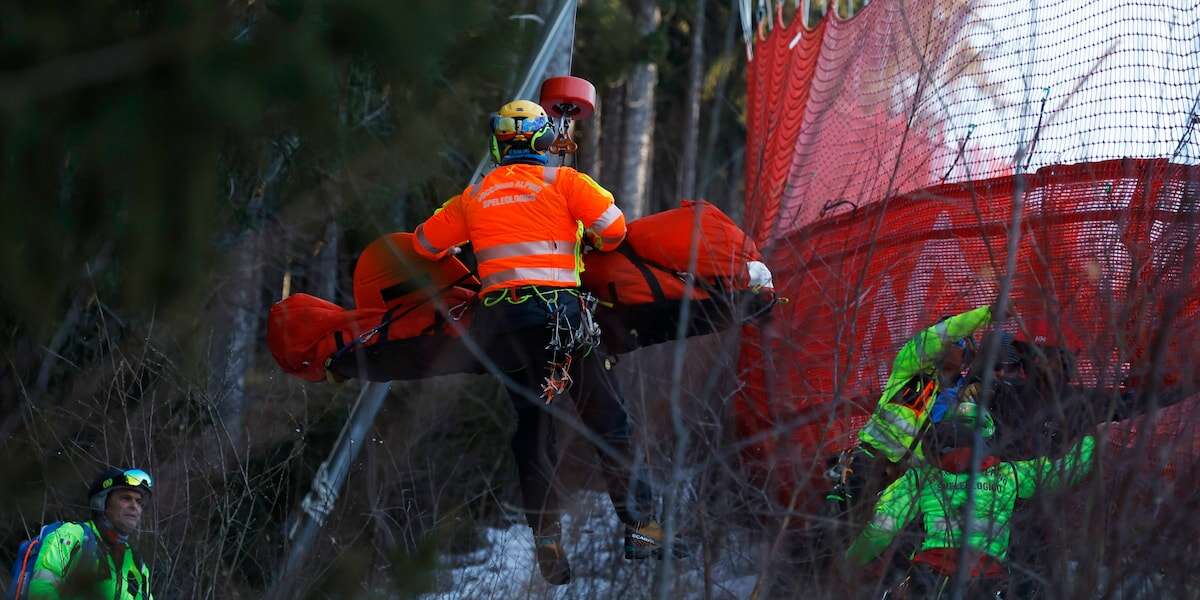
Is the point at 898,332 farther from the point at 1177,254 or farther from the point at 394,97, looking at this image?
the point at 394,97

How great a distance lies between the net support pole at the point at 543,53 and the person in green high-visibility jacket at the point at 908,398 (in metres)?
2.05

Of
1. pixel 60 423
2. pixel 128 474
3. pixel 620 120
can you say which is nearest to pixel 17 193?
pixel 60 423

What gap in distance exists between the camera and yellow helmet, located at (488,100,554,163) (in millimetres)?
5594

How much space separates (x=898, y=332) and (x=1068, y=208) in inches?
36.6

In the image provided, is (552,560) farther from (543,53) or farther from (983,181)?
(983,181)

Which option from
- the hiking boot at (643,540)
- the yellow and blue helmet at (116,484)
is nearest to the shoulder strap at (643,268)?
the hiking boot at (643,540)

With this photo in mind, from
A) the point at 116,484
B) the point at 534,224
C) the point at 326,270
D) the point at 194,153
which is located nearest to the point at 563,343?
the point at 534,224

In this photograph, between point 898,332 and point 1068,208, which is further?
point 898,332

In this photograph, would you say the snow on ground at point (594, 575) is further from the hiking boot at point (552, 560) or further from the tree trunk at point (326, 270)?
the tree trunk at point (326, 270)

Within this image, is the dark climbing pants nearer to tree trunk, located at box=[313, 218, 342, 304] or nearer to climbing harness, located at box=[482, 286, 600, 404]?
climbing harness, located at box=[482, 286, 600, 404]

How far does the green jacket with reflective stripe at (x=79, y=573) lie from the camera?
8.53 feet

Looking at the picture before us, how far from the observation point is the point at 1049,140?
20.9 feet

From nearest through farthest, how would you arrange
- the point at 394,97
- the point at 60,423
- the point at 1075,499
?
1. the point at 394,97
2. the point at 60,423
3. the point at 1075,499

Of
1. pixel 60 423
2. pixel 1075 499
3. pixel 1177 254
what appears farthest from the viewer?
pixel 1177 254
